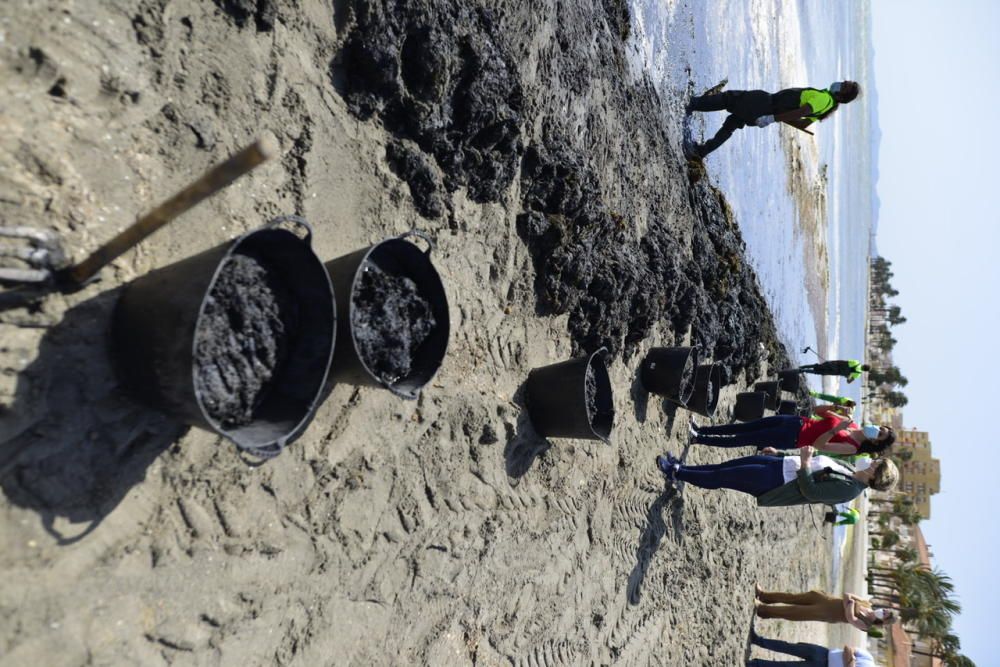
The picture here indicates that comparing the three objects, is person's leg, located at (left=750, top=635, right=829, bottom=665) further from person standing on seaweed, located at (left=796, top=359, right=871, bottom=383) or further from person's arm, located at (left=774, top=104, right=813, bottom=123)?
person's arm, located at (left=774, top=104, right=813, bottom=123)

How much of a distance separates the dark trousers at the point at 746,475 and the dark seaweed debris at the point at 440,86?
2869mm

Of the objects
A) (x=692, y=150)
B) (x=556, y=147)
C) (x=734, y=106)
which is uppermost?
(x=734, y=106)

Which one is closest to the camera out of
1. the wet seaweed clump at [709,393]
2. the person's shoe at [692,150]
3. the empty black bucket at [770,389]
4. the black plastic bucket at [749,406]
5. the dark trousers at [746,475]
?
the dark trousers at [746,475]

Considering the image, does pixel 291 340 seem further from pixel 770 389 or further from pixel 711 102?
pixel 770 389

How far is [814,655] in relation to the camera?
242 inches

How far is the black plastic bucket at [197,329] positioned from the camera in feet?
5.82

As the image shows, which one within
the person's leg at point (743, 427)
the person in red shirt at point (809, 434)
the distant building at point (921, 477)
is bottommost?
the person in red shirt at point (809, 434)

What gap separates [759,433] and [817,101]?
3.24 m

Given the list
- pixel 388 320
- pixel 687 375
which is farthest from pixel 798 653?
pixel 388 320

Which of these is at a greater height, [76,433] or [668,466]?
[668,466]

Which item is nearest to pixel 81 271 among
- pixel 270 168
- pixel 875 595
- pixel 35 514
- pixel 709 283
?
pixel 35 514

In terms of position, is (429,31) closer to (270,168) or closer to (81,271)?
(270,168)

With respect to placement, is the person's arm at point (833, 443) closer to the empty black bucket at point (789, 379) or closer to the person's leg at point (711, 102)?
the person's leg at point (711, 102)

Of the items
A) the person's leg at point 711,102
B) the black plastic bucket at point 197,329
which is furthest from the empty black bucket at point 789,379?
the black plastic bucket at point 197,329
